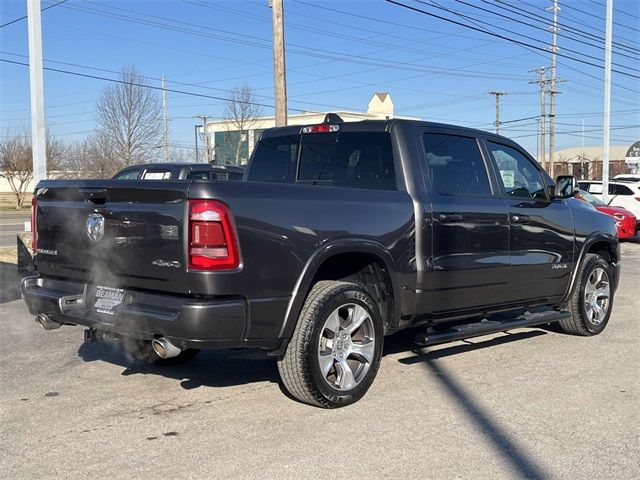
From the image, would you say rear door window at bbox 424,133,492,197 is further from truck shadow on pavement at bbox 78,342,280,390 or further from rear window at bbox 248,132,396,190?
truck shadow on pavement at bbox 78,342,280,390

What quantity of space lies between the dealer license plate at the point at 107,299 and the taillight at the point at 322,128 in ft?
7.72

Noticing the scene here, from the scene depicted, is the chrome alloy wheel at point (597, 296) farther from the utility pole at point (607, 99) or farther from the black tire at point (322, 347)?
the utility pole at point (607, 99)

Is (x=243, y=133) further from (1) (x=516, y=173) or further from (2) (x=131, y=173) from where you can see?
(1) (x=516, y=173)

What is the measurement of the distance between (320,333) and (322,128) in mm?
2066

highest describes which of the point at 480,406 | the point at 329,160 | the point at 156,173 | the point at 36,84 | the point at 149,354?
the point at 36,84

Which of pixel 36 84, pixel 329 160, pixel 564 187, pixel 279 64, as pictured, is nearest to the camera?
pixel 329 160

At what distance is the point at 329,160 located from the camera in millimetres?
5867

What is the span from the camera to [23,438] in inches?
165

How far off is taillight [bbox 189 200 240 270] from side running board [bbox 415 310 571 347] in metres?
2.04

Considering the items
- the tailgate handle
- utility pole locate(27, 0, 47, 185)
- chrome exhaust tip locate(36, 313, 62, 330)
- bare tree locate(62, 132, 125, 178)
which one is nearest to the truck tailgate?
the tailgate handle

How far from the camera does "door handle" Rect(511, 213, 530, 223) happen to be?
20.1 ft

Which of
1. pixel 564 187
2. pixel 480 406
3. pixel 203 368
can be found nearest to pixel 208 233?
pixel 203 368

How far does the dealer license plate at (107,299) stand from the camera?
4.45 metres

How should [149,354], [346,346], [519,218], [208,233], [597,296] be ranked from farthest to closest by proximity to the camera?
1. [597,296]
2. [519,218]
3. [149,354]
4. [346,346]
5. [208,233]
